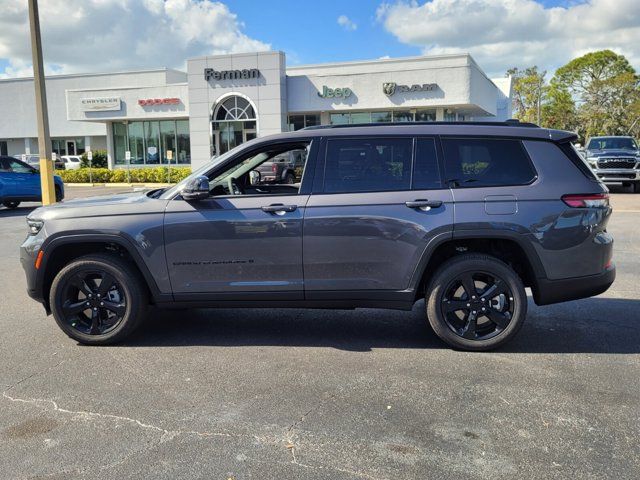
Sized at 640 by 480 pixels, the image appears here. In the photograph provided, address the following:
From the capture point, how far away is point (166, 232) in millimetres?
4891

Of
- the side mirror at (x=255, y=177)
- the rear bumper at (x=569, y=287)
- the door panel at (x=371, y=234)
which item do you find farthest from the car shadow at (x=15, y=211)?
the rear bumper at (x=569, y=287)

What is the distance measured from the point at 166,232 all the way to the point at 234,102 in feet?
93.9

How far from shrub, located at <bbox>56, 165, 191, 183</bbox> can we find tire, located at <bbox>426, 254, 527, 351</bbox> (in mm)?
27519

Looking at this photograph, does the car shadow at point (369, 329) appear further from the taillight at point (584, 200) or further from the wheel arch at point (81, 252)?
the taillight at point (584, 200)

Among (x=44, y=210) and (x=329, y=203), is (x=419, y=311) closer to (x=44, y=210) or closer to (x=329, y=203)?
(x=329, y=203)

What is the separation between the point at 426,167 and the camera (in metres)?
4.86

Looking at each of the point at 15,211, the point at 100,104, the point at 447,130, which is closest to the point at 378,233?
the point at 447,130

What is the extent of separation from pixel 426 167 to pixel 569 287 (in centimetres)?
155

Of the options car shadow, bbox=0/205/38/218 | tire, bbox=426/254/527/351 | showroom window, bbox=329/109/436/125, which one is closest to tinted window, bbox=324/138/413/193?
tire, bbox=426/254/527/351


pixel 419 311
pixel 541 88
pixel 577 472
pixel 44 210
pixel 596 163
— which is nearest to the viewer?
pixel 577 472

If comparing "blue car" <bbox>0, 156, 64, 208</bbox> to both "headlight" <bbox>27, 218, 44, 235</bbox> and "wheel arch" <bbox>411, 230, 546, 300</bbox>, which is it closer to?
"headlight" <bbox>27, 218, 44, 235</bbox>

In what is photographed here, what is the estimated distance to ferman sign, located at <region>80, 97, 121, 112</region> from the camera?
35.7 metres

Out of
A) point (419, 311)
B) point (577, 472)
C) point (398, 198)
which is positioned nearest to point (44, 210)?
point (398, 198)

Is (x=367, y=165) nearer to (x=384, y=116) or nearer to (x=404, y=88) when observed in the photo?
(x=404, y=88)
